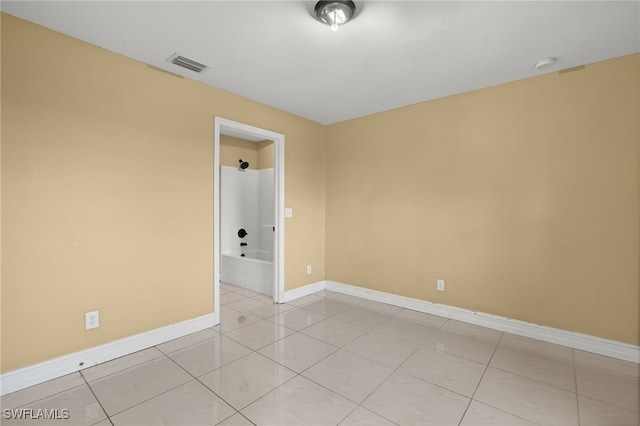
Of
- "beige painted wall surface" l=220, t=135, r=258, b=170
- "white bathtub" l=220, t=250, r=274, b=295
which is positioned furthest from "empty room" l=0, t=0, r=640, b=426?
"beige painted wall surface" l=220, t=135, r=258, b=170

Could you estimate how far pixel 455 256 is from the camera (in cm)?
318

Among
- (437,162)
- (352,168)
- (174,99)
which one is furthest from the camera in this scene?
(352,168)

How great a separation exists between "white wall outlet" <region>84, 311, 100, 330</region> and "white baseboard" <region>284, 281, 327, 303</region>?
2.02 m

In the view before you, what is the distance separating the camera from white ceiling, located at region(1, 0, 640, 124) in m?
1.80

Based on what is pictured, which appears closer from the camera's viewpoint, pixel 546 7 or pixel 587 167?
pixel 546 7

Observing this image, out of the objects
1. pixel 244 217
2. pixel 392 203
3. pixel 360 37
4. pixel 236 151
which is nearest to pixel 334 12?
pixel 360 37

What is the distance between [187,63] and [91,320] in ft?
7.42

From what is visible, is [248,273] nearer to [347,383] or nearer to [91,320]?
[91,320]

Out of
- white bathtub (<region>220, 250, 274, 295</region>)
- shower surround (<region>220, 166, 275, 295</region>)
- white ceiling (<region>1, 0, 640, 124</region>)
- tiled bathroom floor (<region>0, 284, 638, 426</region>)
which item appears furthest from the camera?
shower surround (<region>220, 166, 275, 295</region>)

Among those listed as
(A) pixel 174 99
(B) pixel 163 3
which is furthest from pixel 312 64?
(A) pixel 174 99

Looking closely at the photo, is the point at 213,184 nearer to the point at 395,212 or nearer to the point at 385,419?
the point at 395,212

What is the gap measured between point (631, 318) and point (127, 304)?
4.17 meters

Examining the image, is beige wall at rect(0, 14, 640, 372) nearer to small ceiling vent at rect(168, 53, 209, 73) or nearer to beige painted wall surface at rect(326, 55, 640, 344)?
beige painted wall surface at rect(326, 55, 640, 344)

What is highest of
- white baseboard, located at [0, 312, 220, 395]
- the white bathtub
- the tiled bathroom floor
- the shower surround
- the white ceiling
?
the white ceiling
